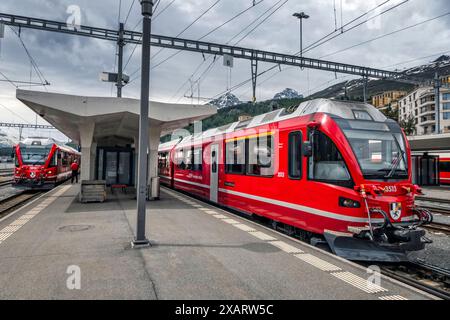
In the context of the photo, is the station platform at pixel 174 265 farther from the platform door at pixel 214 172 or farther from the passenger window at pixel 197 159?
the passenger window at pixel 197 159

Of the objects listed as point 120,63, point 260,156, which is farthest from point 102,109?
point 260,156

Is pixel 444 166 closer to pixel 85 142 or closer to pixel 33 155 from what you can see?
pixel 85 142

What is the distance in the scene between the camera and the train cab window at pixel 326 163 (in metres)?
6.63

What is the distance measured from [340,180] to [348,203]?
50 cm

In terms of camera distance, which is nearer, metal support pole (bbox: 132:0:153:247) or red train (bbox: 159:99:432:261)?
red train (bbox: 159:99:432:261)

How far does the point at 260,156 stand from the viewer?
9461mm

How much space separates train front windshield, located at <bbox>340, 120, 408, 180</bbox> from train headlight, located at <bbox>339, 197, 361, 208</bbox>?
608 mm

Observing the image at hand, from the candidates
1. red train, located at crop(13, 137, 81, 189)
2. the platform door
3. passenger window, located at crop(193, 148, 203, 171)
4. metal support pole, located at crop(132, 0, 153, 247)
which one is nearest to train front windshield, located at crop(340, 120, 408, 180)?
metal support pole, located at crop(132, 0, 153, 247)

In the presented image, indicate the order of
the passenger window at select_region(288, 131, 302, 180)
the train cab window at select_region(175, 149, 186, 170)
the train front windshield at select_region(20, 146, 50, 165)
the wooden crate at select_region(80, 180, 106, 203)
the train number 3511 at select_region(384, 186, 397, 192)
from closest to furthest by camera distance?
1. the train number 3511 at select_region(384, 186, 397, 192)
2. the passenger window at select_region(288, 131, 302, 180)
3. the wooden crate at select_region(80, 180, 106, 203)
4. the train cab window at select_region(175, 149, 186, 170)
5. the train front windshield at select_region(20, 146, 50, 165)

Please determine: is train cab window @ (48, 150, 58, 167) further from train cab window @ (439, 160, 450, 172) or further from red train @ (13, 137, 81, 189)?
train cab window @ (439, 160, 450, 172)

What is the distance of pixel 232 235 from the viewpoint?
313 inches

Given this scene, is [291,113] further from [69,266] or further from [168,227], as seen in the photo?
[69,266]

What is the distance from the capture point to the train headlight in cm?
629
